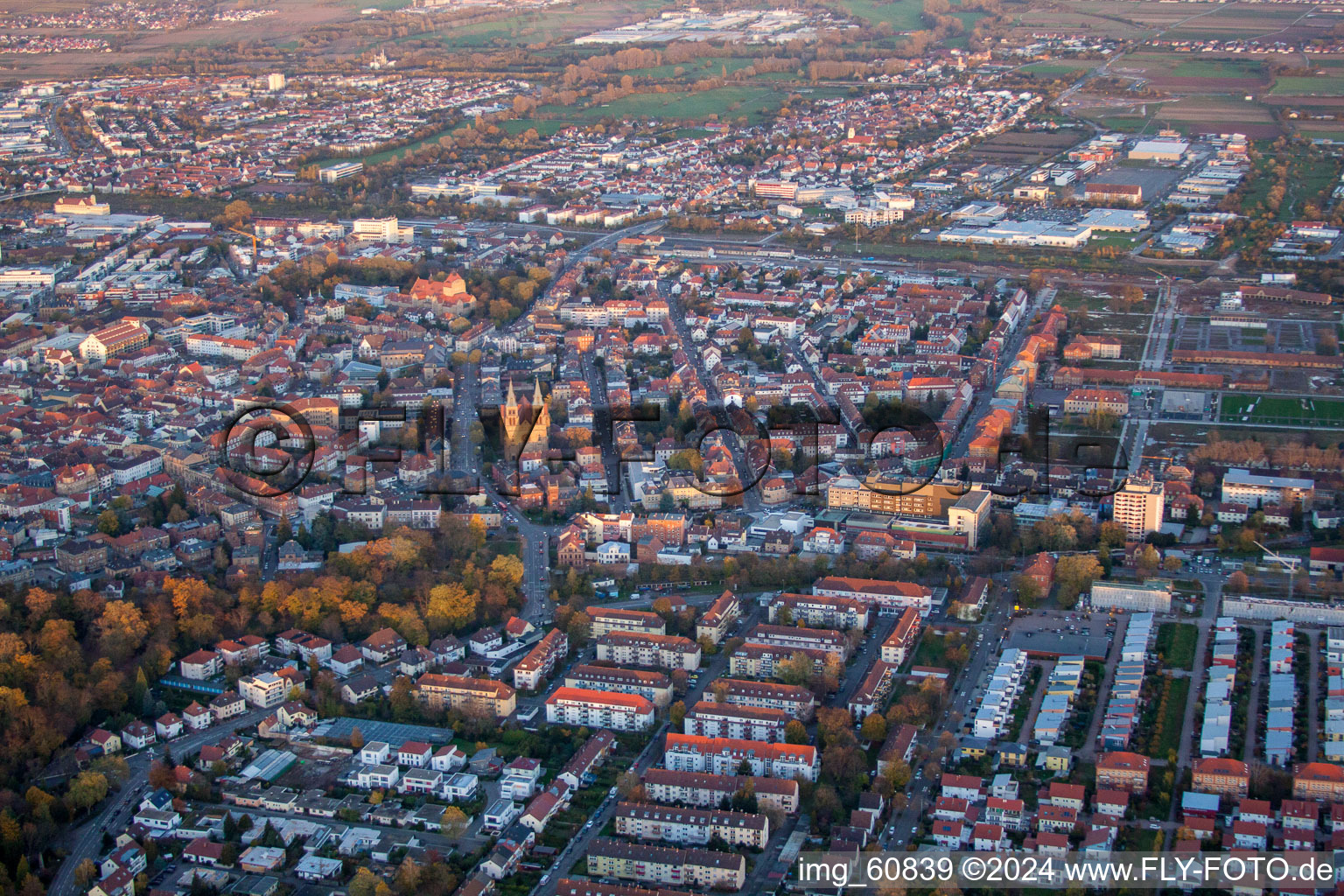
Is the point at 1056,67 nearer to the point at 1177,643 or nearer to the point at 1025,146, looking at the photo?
the point at 1025,146

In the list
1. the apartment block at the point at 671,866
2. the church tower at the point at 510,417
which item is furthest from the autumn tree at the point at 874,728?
the church tower at the point at 510,417

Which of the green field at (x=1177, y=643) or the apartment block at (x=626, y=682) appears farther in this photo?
the green field at (x=1177, y=643)

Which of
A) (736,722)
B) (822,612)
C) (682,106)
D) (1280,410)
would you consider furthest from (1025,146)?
(736,722)

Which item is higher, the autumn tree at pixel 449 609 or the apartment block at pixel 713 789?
the autumn tree at pixel 449 609

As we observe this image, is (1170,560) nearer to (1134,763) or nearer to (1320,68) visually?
(1134,763)

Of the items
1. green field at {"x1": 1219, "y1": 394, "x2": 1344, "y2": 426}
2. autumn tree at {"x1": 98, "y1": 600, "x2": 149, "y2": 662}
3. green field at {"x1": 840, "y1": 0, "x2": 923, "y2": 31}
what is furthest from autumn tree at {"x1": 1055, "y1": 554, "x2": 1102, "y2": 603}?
green field at {"x1": 840, "y1": 0, "x2": 923, "y2": 31}

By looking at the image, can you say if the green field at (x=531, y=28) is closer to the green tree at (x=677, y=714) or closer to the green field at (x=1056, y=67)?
the green field at (x=1056, y=67)

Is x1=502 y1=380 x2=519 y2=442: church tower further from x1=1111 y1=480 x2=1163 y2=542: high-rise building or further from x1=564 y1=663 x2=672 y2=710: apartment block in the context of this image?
x1=1111 y1=480 x2=1163 y2=542: high-rise building
